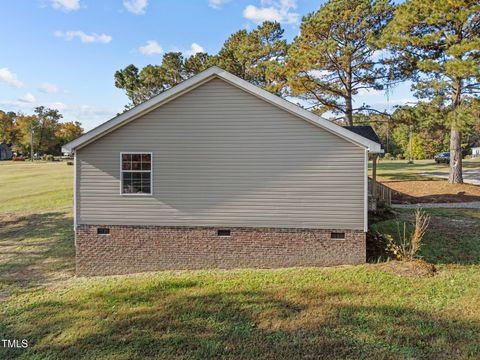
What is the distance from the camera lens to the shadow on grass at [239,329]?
5434 mm

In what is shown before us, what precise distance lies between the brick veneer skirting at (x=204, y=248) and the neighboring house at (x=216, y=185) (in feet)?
0.09

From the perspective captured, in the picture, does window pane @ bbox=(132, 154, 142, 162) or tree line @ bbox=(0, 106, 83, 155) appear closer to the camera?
window pane @ bbox=(132, 154, 142, 162)

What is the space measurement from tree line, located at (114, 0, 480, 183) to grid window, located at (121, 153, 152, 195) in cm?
1569

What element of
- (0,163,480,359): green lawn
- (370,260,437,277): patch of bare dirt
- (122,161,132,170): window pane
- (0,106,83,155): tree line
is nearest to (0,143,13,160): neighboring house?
(0,106,83,155): tree line

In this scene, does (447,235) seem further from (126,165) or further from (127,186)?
(126,165)

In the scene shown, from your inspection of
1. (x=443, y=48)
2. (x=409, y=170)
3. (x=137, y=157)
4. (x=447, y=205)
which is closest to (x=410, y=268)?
(x=137, y=157)

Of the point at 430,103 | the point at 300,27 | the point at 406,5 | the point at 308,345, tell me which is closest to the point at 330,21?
the point at 300,27

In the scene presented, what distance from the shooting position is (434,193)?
64.3 ft

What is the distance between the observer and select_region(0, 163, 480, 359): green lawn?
5.56 m

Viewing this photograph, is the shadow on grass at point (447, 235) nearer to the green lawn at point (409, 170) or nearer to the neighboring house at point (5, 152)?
the green lawn at point (409, 170)

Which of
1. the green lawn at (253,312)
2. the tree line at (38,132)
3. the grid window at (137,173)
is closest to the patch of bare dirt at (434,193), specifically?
the green lawn at (253,312)

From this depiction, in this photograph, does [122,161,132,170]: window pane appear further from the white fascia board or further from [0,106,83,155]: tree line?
[0,106,83,155]: tree line

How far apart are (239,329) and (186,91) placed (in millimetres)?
6269

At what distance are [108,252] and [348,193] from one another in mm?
6905
